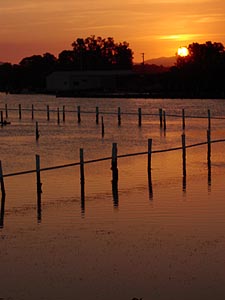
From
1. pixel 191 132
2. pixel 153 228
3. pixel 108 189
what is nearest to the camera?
pixel 153 228

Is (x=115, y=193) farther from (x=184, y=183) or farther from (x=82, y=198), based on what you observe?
(x=184, y=183)

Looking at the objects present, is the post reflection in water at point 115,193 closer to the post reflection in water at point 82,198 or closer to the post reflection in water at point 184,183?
the post reflection in water at point 82,198

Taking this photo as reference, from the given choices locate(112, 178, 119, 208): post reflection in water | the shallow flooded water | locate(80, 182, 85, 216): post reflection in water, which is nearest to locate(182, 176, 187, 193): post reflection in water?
the shallow flooded water

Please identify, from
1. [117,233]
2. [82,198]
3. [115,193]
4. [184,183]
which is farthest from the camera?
[184,183]

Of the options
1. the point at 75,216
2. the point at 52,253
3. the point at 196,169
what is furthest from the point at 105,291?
the point at 196,169

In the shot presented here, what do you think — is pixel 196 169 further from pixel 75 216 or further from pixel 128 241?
pixel 128 241

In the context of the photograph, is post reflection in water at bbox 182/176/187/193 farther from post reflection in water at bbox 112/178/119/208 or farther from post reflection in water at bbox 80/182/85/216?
post reflection in water at bbox 80/182/85/216

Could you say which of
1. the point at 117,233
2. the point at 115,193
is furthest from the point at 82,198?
the point at 117,233

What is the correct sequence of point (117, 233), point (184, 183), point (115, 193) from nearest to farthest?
point (117, 233) < point (115, 193) < point (184, 183)

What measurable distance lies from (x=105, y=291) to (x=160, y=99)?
161240mm

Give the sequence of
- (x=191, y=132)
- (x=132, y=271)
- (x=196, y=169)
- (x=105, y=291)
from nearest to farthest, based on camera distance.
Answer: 1. (x=105, y=291)
2. (x=132, y=271)
3. (x=196, y=169)
4. (x=191, y=132)

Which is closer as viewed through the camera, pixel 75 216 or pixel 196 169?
pixel 75 216

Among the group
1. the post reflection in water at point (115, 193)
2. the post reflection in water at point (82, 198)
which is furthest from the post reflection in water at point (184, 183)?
the post reflection in water at point (82, 198)

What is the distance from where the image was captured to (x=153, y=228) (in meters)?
25.0
